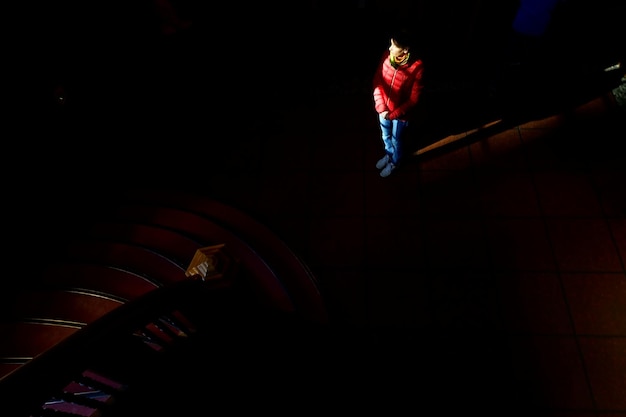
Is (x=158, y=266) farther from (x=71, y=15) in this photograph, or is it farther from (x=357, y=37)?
(x=357, y=37)

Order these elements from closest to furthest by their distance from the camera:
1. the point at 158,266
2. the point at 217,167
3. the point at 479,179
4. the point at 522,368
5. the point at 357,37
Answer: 1. the point at 522,368
2. the point at 158,266
3. the point at 479,179
4. the point at 217,167
5. the point at 357,37

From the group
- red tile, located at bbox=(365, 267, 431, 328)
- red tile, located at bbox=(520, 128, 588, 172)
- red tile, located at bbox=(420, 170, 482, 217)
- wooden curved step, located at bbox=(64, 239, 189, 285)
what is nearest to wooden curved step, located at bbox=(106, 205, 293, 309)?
wooden curved step, located at bbox=(64, 239, 189, 285)

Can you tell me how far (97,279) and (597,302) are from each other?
4.42 meters

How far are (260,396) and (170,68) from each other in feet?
12.5

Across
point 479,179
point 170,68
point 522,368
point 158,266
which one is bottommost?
point 522,368

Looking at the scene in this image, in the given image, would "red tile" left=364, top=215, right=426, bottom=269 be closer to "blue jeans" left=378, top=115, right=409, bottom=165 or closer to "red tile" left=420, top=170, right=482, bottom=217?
"red tile" left=420, top=170, right=482, bottom=217

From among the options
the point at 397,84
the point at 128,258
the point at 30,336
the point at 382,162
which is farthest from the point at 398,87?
the point at 30,336

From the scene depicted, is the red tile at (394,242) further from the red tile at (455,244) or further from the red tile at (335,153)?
the red tile at (335,153)

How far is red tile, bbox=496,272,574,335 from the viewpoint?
10.5ft

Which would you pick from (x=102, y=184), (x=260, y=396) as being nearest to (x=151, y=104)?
(x=102, y=184)

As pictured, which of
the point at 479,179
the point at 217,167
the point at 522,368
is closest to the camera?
the point at 522,368

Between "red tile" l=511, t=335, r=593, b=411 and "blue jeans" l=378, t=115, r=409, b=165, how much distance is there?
1952 millimetres

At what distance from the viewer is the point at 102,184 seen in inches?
167

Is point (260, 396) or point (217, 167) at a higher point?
point (217, 167)
